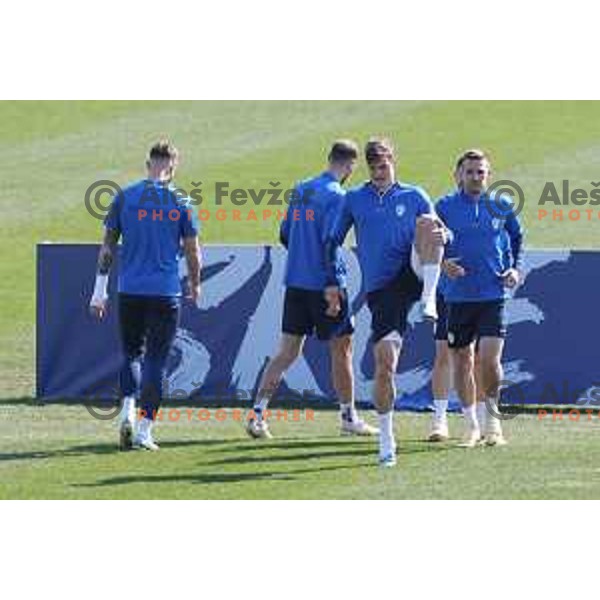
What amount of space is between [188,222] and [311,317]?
4.41 ft

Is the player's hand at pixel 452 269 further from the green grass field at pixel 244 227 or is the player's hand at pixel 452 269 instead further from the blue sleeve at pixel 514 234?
the green grass field at pixel 244 227

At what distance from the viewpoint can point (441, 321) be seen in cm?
1353

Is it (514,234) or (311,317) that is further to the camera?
(311,317)

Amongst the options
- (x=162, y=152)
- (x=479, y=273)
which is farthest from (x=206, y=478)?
(x=479, y=273)

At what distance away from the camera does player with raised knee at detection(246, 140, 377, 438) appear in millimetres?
13492

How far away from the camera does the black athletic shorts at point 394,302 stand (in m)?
12.0

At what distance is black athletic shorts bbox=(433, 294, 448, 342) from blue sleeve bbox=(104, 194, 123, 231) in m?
2.22

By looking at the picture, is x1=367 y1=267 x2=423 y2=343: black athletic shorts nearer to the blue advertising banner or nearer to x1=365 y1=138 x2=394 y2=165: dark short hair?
x1=365 y1=138 x2=394 y2=165: dark short hair

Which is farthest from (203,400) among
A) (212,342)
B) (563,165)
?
(563,165)

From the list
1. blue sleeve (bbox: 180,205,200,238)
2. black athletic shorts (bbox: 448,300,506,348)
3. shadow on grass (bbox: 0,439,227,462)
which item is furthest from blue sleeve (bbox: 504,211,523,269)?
shadow on grass (bbox: 0,439,227,462)

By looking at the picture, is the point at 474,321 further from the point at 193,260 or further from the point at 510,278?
the point at 193,260

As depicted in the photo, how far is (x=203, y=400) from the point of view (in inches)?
615
